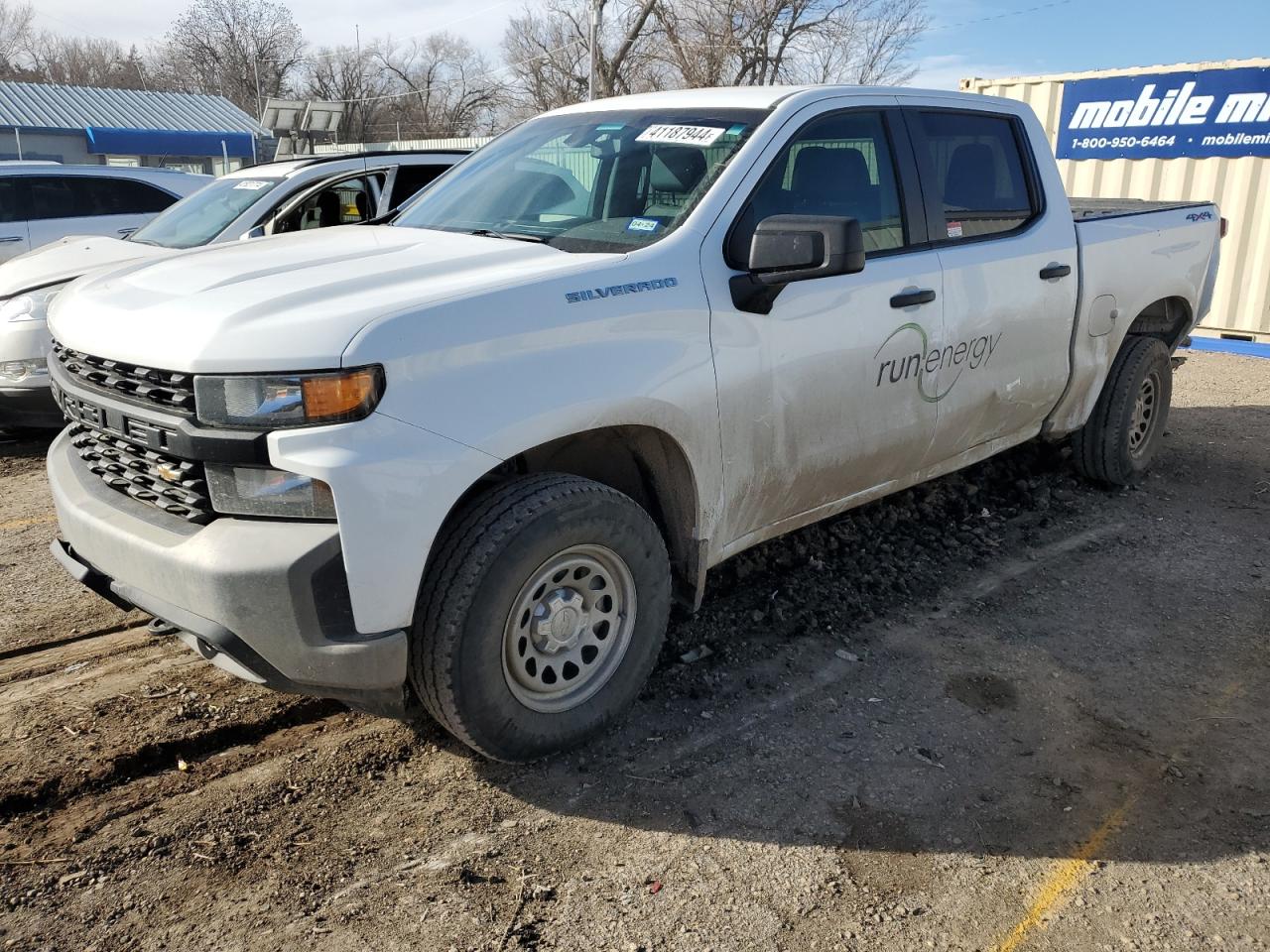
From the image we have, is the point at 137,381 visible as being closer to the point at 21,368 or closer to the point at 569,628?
the point at 569,628

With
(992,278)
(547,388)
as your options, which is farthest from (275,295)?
(992,278)

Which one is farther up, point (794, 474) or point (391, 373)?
point (391, 373)

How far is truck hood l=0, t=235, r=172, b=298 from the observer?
22.2 ft

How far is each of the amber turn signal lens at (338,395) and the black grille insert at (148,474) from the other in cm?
39

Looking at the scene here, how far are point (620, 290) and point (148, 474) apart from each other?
1.44 meters

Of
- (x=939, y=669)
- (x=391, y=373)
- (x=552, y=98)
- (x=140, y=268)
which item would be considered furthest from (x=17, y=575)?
(x=552, y=98)

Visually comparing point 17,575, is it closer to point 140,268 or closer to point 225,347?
point 140,268

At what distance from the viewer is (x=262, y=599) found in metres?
2.55

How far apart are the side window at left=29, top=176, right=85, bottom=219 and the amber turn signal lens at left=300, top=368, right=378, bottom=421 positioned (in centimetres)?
893

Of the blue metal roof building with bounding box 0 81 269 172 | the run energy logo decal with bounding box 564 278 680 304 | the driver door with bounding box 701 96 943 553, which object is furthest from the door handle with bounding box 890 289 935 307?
the blue metal roof building with bounding box 0 81 269 172

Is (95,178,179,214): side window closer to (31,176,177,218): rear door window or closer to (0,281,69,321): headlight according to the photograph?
(31,176,177,218): rear door window

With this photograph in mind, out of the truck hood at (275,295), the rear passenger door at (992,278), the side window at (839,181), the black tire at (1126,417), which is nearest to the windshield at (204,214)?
the truck hood at (275,295)

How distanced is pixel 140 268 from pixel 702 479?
196 cm

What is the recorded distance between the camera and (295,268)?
3158 millimetres
